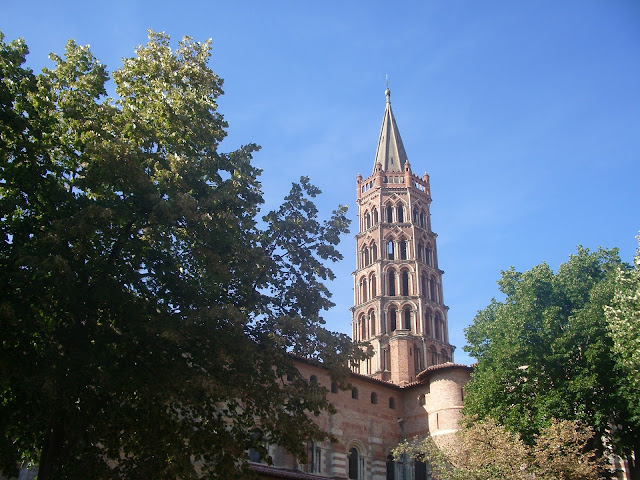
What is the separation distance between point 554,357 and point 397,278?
87.8ft

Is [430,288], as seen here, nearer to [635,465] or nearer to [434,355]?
[434,355]

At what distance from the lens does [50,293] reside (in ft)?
39.9

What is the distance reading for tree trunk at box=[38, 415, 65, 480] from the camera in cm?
1181

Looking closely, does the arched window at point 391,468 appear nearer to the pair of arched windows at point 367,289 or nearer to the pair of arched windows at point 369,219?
the pair of arched windows at point 367,289

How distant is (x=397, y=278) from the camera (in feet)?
168

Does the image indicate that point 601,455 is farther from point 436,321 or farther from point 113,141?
point 436,321

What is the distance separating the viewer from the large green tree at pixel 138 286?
11.7 meters

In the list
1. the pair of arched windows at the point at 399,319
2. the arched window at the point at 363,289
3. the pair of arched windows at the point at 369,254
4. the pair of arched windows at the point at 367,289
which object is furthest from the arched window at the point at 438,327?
the pair of arched windows at the point at 369,254

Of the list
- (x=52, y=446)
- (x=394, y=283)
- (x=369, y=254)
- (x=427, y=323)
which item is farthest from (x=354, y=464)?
(x=369, y=254)

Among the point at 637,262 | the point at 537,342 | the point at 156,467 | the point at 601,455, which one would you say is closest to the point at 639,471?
the point at 601,455

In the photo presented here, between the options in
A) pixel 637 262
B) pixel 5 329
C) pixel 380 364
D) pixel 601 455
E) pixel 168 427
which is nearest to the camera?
pixel 5 329

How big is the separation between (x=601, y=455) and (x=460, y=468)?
6281mm

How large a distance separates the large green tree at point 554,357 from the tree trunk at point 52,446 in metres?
17.5

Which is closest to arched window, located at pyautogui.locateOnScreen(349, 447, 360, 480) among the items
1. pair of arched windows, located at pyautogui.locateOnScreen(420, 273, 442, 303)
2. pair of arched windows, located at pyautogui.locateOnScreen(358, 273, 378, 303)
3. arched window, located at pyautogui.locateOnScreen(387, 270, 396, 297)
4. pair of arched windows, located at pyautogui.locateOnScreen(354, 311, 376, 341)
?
pair of arched windows, located at pyautogui.locateOnScreen(354, 311, 376, 341)
